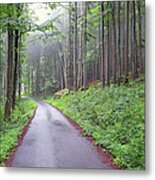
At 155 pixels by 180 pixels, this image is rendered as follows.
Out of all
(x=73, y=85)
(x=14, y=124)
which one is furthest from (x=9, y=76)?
(x=73, y=85)

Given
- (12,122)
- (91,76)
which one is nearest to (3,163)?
(12,122)

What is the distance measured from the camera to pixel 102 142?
10.4ft

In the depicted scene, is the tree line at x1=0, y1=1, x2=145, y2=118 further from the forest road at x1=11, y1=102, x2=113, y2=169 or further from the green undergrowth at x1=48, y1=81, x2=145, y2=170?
the forest road at x1=11, y1=102, x2=113, y2=169

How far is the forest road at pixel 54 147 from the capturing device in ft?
10.4

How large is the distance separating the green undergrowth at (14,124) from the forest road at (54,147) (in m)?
0.08

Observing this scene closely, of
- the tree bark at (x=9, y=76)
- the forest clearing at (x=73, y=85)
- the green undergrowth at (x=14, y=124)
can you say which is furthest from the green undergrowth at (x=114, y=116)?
the tree bark at (x=9, y=76)

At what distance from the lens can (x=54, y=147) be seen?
3256 millimetres

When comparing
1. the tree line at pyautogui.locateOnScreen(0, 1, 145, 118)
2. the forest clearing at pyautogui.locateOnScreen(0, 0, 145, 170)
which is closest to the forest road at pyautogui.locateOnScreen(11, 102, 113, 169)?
the forest clearing at pyautogui.locateOnScreen(0, 0, 145, 170)

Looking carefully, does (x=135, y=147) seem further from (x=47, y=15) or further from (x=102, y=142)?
(x=47, y=15)

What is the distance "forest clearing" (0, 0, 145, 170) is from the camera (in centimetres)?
312

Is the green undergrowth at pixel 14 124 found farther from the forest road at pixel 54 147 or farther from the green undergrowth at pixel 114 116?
the green undergrowth at pixel 114 116

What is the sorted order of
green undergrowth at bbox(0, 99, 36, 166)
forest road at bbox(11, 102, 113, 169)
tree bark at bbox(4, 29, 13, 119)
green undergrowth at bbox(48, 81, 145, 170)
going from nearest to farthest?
green undergrowth at bbox(48, 81, 145, 170) → forest road at bbox(11, 102, 113, 169) → green undergrowth at bbox(0, 99, 36, 166) → tree bark at bbox(4, 29, 13, 119)

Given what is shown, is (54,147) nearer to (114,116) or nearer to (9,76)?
(114,116)

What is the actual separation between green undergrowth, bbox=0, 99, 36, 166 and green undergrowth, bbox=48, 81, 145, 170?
238mm
